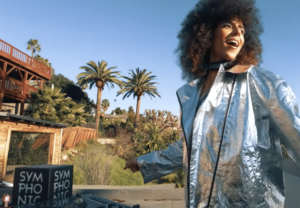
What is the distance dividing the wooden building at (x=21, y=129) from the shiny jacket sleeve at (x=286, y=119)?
1074cm

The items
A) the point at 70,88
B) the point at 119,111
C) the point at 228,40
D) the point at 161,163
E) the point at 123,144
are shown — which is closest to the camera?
the point at 228,40

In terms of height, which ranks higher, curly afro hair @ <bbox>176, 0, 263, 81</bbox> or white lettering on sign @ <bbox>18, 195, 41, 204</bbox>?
curly afro hair @ <bbox>176, 0, 263, 81</bbox>

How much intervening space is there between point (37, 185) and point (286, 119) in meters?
2.76

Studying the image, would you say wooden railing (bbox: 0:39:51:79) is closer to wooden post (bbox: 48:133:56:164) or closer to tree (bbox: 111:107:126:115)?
wooden post (bbox: 48:133:56:164)

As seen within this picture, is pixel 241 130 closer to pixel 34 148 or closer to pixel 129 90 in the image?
pixel 34 148

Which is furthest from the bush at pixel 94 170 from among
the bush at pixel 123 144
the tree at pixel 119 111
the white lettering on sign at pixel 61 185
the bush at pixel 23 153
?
the tree at pixel 119 111

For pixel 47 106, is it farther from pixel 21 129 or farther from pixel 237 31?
pixel 237 31

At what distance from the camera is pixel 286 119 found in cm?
100

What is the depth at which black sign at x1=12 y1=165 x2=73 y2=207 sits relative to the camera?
9.34 ft

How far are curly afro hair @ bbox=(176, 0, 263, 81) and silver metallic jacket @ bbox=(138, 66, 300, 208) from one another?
12.9 inches

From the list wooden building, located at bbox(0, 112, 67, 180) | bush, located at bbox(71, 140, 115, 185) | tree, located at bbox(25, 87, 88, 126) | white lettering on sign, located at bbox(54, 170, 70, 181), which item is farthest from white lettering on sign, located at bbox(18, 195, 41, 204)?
tree, located at bbox(25, 87, 88, 126)

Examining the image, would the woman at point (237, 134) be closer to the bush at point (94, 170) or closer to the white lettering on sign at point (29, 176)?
the white lettering on sign at point (29, 176)

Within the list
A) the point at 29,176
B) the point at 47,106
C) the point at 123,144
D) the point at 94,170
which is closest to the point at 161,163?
the point at 29,176

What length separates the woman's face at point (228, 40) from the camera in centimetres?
137
